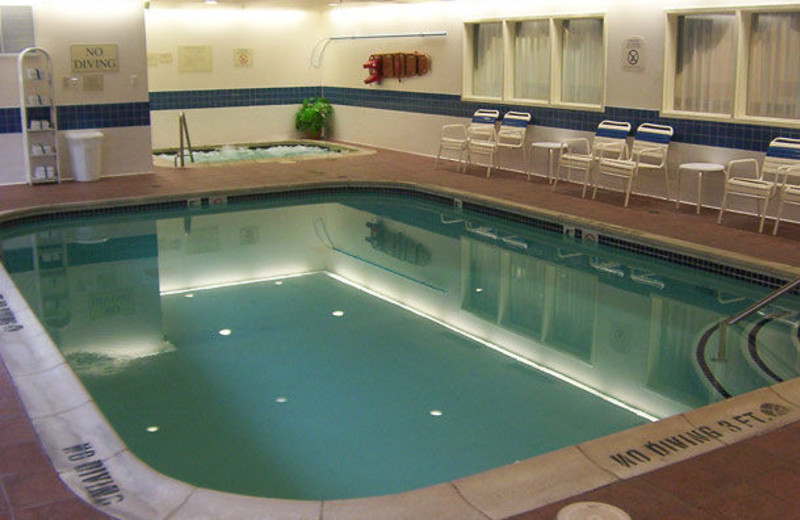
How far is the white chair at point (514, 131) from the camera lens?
1142 centimetres

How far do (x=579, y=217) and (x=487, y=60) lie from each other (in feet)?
14.2

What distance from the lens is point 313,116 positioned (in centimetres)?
1538

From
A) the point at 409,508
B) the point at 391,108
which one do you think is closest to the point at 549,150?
the point at 391,108

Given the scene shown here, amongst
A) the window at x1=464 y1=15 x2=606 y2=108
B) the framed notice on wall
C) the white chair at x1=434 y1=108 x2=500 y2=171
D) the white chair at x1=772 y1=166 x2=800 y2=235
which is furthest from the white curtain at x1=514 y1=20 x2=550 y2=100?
the framed notice on wall

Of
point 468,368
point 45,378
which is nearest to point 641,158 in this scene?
point 468,368

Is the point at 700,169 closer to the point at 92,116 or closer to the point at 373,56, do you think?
the point at 373,56

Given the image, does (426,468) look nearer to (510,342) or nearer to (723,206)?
(510,342)

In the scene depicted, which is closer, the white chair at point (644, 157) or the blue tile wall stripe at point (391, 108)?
the blue tile wall stripe at point (391, 108)

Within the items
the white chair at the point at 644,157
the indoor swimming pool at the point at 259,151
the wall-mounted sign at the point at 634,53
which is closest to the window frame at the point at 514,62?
the wall-mounted sign at the point at 634,53

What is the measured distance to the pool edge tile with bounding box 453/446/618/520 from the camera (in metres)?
3.43

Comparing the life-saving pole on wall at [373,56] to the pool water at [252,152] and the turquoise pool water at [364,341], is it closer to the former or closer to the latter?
the pool water at [252,152]

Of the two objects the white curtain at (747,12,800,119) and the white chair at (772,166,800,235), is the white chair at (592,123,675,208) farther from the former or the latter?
the white chair at (772,166,800,235)

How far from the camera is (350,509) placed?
341cm

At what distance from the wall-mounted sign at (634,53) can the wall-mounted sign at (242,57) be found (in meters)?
7.20
